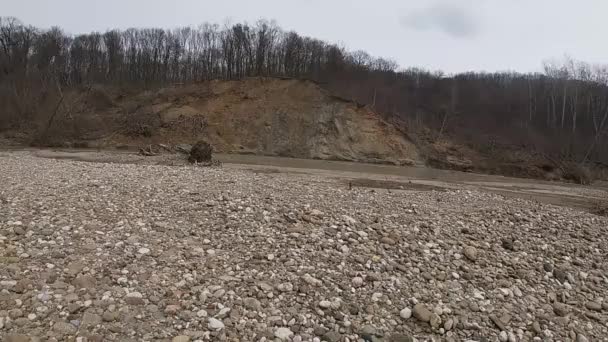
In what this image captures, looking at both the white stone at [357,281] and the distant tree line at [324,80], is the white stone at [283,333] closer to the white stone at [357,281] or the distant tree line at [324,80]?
the white stone at [357,281]

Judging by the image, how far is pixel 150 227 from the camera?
766 cm

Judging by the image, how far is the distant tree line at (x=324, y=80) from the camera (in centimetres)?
4738

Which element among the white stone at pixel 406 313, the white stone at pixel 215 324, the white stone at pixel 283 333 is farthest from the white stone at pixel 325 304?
the white stone at pixel 215 324

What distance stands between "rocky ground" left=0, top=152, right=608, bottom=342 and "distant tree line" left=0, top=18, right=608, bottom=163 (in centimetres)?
3657

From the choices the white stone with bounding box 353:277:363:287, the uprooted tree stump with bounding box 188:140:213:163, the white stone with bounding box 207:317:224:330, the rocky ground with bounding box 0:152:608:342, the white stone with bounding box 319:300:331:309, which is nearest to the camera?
the white stone with bounding box 207:317:224:330

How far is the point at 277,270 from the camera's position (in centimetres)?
643

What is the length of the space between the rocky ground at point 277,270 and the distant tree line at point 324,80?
120 ft

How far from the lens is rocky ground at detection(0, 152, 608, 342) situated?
516 cm

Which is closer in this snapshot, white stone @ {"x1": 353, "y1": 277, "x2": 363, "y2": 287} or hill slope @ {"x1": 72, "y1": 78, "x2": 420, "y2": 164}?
white stone @ {"x1": 353, "y1": 277, "x2": 363, "y2": 287}

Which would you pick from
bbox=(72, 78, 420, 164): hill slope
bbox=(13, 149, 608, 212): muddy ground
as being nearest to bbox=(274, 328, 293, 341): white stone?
bbox=(13, 149, 608, 212): muddy ground

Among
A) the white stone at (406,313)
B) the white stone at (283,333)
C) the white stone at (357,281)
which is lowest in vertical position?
the white stone at (283,333)

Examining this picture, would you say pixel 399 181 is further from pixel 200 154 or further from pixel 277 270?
pixel 277 270

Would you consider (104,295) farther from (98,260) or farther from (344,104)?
(344,104)

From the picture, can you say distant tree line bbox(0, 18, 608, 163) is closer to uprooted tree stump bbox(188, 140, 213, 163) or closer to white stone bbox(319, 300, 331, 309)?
uprooted tree stump bbox(188, 140, 213, 163)
